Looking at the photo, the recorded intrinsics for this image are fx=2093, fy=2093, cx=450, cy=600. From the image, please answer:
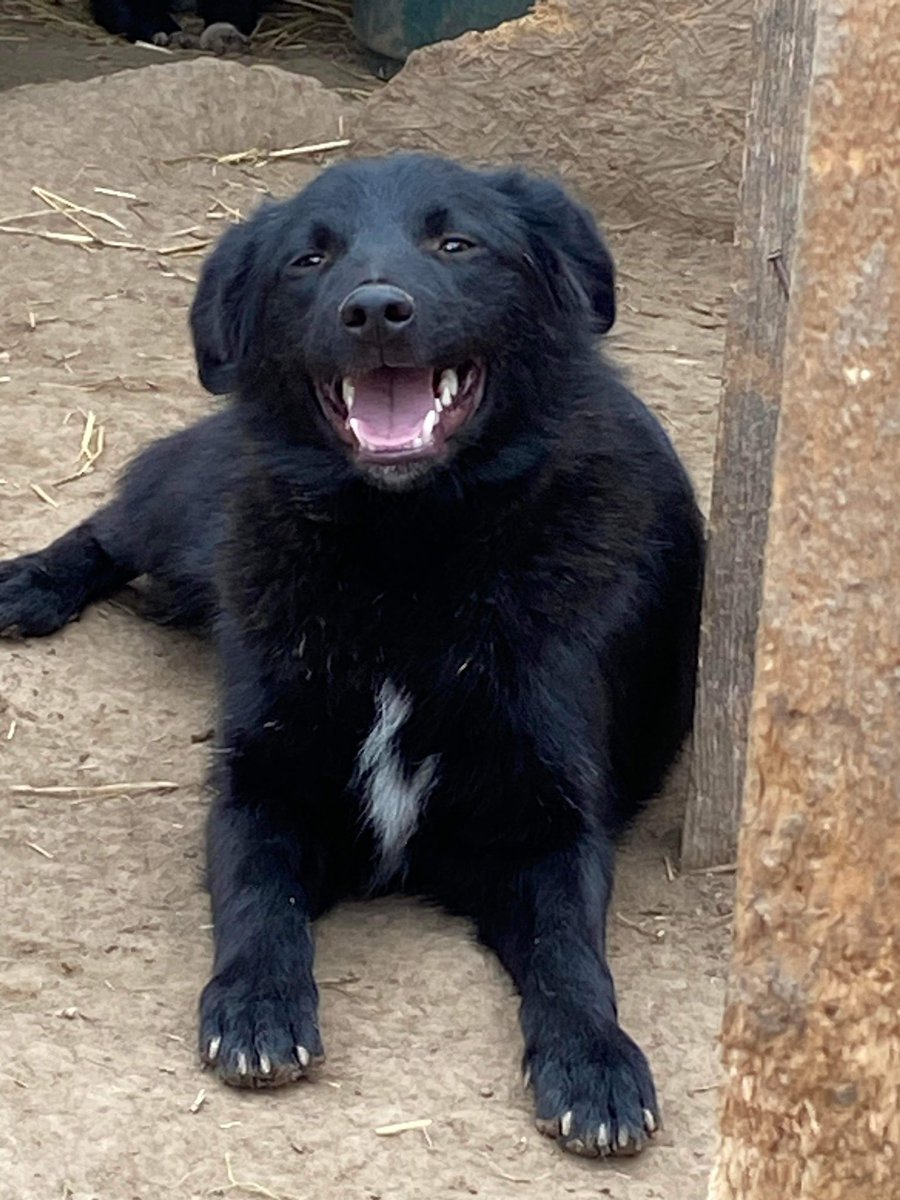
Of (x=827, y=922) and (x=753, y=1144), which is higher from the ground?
(x=827, y=922)

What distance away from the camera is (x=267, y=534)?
3590mm

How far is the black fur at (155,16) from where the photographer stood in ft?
30.4

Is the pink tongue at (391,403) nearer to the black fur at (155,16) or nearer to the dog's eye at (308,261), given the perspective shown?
the dog's eye at (308,261)

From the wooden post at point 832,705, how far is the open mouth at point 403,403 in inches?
66.0

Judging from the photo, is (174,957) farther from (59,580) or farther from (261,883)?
(59,580)

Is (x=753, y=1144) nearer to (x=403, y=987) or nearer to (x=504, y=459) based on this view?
(x=403, y=987)

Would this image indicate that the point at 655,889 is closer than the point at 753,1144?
No

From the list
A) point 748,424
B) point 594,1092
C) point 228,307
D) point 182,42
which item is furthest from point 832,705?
point 182,42

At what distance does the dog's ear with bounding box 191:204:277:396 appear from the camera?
3.64 metres

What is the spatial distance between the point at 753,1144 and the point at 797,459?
611mm

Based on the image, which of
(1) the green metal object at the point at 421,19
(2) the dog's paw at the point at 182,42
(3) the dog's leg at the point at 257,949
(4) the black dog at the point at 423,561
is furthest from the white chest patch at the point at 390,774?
(2) the dog's paw at the point at 182,42

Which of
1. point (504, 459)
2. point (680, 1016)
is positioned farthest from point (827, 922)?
point (504, 459)

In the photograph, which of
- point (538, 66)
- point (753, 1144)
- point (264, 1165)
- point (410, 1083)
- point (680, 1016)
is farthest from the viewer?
point (538, 66)

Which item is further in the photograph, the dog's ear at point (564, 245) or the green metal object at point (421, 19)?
the green metal object at point (421, 19)
